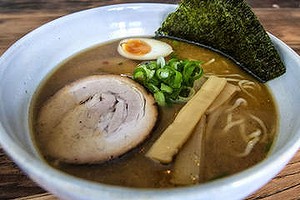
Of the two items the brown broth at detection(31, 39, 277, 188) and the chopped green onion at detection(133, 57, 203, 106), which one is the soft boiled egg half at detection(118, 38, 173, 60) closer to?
the brown broth at detection(31, 39, 277, 188)

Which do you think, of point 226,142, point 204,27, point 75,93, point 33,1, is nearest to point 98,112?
point 75,93

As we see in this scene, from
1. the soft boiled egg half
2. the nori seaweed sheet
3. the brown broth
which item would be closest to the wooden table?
the brown broth

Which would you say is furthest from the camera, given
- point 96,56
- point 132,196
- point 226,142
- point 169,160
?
point 96,56

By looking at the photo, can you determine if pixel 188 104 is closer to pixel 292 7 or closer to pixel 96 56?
pixel 96 56

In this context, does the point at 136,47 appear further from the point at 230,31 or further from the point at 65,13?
the point at 65,13

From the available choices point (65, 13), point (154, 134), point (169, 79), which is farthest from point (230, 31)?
point (65, 13)
